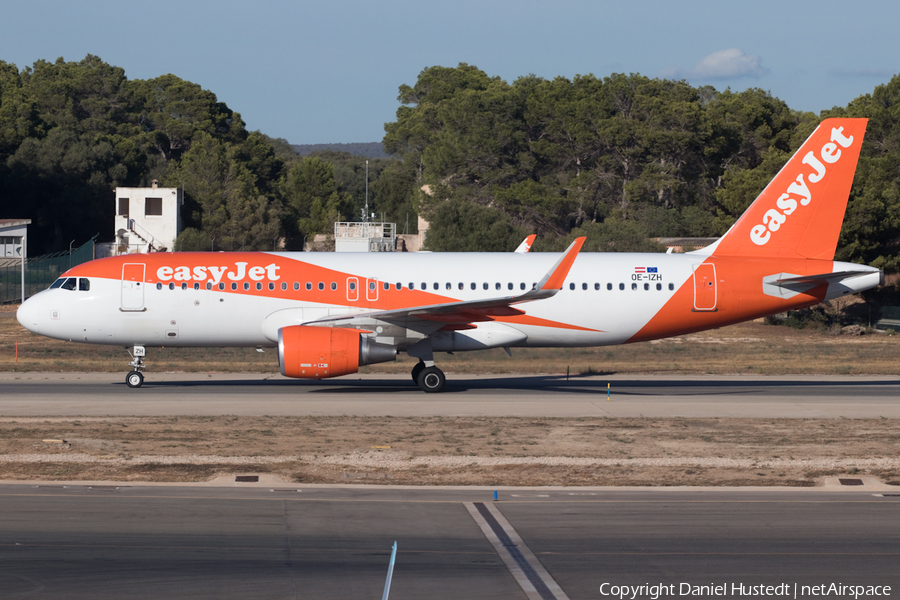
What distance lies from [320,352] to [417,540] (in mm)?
12770

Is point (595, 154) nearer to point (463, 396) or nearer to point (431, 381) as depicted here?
point (431, 381)

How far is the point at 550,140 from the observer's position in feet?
276

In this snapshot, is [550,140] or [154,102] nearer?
[550,140]

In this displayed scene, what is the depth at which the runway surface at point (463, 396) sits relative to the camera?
2159 cm

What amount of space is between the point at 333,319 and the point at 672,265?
9544 mm

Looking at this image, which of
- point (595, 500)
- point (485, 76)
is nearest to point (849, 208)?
point (595, 500)

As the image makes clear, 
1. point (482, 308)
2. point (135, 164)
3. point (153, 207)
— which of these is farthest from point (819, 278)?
point (135, 164)

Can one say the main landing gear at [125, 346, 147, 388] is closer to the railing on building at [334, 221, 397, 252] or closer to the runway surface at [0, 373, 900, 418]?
the runway surface at [0, 373, 900, 418]

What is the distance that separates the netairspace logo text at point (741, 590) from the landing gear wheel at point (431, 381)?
16145 millimetres

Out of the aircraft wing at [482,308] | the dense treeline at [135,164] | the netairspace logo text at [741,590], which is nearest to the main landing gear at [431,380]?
the aircraft wing at [482,308]

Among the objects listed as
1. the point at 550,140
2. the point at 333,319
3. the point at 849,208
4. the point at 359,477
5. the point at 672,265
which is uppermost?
the point at 550,140

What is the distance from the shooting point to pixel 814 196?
26.1 meters

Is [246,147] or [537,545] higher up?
[246,147]

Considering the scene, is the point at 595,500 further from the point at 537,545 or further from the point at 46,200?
the point at 46,200
